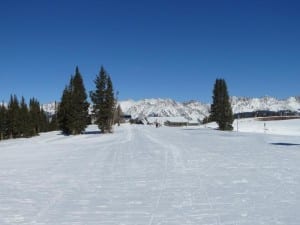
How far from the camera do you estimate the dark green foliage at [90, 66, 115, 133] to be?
2365 inches

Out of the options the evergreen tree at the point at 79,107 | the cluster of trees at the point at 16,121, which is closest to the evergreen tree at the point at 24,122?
the cluster of trees at the point at 16,121

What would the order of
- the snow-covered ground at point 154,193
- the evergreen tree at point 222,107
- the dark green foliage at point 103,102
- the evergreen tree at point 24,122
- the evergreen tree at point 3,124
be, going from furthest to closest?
the evergreen tree at point 3,124 < the evergreen tree at point 24,122 < the evergreen tree at point 222,107 < the dark green foliage at point 103,102 < the snow-covered ground at point 154,193

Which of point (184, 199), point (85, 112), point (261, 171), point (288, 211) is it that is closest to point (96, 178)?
point (184, 199)

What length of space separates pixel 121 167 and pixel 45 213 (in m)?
7.81

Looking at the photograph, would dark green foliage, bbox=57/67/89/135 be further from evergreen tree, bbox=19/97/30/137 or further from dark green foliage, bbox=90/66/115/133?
evergreen tree, bbox=19/97/30/137

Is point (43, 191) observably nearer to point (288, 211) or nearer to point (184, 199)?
point (184, 199)

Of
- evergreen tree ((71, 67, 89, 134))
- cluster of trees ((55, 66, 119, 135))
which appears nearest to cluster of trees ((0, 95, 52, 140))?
cluster of trees ((55, 66, 119, 135))

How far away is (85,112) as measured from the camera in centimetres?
6712

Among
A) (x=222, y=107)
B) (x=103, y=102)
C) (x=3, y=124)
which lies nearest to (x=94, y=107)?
(x=103, y=102)

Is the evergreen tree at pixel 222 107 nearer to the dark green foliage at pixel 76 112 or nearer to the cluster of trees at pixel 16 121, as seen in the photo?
the dark green foliage at pixel 76 112

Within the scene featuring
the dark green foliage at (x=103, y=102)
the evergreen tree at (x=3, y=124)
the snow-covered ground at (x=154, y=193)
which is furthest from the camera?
the evergreen tree at (x=3, y=124)

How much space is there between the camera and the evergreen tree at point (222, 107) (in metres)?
75.2

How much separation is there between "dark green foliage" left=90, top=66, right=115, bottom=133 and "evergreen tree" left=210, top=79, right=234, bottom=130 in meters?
23.7

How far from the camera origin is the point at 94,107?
61.0 m
